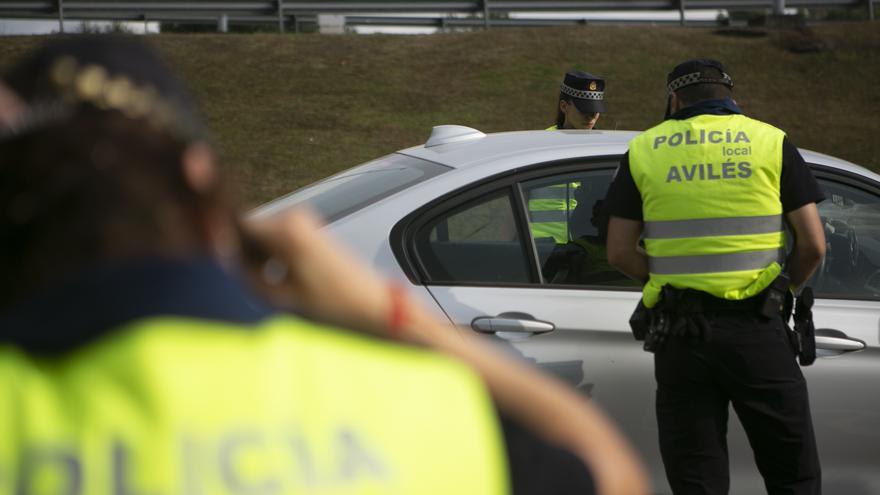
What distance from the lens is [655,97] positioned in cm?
1773

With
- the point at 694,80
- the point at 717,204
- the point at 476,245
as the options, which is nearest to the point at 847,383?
the point at 717,204

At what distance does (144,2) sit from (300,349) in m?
19.1

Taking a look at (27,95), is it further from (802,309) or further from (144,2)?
(144,2)

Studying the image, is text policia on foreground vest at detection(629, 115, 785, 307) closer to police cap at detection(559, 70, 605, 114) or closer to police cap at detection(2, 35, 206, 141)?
police cap at detection(2, 35, 206, 141)

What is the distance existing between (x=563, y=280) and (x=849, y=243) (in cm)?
115

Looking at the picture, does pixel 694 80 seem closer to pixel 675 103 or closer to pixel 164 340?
pixel 675 103

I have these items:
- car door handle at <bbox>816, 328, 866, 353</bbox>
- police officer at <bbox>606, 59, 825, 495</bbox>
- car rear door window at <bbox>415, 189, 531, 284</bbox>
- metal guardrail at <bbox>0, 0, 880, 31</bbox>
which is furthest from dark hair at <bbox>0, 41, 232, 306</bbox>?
metal guardrail at <bbox>0, 0, 880, 31</bbox>

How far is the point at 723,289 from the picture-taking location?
12.0 feet

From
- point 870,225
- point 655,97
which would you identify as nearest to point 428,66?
point 655,97

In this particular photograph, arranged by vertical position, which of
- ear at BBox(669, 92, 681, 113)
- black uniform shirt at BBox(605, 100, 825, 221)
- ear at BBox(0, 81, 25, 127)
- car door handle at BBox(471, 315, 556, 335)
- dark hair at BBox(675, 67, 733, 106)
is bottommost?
car door handle at BBox(471, 315, 556, 335)

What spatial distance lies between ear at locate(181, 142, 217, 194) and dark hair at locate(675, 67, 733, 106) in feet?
9.81

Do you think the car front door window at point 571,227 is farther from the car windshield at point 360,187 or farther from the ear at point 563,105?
the ear at point 563,105

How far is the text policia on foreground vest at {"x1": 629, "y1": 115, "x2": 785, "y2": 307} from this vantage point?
3631mm

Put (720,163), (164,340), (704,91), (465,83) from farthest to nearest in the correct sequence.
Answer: (465,83), (704,91), (720,163), (164,340)
